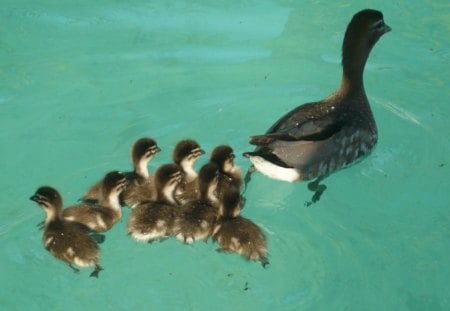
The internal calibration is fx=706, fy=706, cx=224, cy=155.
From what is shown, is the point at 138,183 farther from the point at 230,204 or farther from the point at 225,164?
the point at 230,204

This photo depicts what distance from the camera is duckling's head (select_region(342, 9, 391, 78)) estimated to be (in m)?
4.66

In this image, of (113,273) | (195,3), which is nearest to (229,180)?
(113,273)

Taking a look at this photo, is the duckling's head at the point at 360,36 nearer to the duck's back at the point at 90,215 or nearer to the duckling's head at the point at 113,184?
the duckling's head at the point at 113,184

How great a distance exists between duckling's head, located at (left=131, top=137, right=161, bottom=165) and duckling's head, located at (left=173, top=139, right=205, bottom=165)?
0.15m

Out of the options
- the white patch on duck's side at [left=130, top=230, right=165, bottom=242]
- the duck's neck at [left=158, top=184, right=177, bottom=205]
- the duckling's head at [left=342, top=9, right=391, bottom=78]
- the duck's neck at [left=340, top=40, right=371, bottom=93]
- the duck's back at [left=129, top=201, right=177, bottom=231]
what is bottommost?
the white patch on duck's side at [left=130, top=230, right=165, bottom=242]

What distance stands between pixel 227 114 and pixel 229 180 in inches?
37.4

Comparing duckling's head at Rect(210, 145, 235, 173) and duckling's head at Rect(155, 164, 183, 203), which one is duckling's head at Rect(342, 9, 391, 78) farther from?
duckling's head at Rect(155, 164, 183, 203)

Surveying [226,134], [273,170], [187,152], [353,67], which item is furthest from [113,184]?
[353,67]

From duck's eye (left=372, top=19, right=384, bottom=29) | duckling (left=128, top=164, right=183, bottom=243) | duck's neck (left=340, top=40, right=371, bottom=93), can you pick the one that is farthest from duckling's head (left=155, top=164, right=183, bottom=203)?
duck's eye (left=372, top=19, right=384, bottom=29)

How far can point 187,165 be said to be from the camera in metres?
4.16

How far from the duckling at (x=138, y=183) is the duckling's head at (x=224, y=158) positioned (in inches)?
14.1

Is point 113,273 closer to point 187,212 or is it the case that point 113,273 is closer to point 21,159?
point 187,212

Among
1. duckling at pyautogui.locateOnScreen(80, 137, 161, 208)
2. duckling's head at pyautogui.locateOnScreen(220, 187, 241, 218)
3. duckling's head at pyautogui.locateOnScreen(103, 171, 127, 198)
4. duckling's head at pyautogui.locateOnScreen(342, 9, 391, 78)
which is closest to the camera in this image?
duckling's head at pyautogui.locateOnScreen(220, 187, 241, 218)

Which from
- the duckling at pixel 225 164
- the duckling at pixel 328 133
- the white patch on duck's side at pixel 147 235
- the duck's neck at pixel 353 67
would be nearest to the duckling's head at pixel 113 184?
the white patch on duck's side at pixel 147 235
